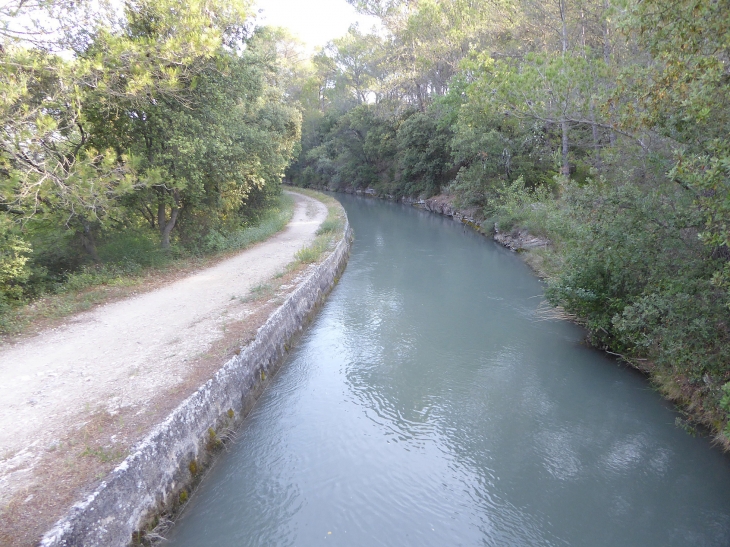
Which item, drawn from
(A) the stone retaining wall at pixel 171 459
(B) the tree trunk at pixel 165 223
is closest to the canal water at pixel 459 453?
(A) the stone retaining wall at pixel 171 459

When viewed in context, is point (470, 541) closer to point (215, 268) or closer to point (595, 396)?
point (595, 396)

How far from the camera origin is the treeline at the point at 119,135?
8.60 m

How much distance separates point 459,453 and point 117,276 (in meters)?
9.87

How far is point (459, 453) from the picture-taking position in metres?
7.40

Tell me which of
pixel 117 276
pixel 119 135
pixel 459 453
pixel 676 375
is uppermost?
pixel 119 135

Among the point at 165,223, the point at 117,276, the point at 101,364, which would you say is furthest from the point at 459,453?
the point at 165,223

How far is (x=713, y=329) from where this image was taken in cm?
682

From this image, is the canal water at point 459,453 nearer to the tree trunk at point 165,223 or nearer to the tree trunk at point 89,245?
the tree trunk at point 89,245

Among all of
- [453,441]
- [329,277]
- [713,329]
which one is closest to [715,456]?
[713,329]

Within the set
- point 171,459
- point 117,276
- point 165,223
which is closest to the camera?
point 171,459

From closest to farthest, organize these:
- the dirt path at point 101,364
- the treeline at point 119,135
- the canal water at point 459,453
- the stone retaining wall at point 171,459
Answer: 1. the stone retaining wall at point 171,459
2. the dirt path at point 101,364
3. the canal water at point 459,453
4. the treeline at point 119,135

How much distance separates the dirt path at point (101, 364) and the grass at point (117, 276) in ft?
1.64

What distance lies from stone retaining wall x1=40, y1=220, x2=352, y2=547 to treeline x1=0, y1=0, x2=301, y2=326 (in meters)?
4.50

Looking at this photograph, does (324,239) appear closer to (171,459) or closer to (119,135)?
(119,135)
